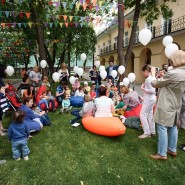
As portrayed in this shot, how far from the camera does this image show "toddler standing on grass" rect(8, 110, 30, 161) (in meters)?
3.64

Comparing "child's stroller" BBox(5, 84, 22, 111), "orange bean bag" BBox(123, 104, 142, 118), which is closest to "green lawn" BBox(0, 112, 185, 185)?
"orange bean bag" BBox(123, 104, 142, 118)

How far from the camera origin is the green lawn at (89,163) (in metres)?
3.30

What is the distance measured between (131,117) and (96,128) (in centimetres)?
137

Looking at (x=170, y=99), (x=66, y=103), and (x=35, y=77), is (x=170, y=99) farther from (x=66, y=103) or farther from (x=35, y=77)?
(x=35, y=77)

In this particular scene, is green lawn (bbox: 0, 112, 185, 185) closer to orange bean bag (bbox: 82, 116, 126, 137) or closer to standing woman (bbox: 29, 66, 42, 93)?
orange bean bag (bbox: 82, 116, 126, 137)

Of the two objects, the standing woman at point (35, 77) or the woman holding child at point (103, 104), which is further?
the standing woman at point (35, 77)

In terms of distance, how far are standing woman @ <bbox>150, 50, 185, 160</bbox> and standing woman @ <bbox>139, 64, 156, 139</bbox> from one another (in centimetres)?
83

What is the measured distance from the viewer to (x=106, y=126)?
4.62 m

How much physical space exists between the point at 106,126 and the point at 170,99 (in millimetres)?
1739

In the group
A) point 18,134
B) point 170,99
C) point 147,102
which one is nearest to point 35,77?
point 18,134

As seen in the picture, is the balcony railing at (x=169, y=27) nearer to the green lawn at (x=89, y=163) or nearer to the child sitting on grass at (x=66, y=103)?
the child sitting on grass at (x=66, y=103)

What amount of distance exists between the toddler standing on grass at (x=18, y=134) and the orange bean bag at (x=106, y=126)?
67.1 inches

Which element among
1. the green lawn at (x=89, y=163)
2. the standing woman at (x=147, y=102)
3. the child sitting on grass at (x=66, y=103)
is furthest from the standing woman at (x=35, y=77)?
the standing woman at (x=147, y=102)

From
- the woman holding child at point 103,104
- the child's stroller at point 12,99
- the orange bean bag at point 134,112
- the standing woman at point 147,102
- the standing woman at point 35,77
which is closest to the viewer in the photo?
the standing woman at point 147,102
